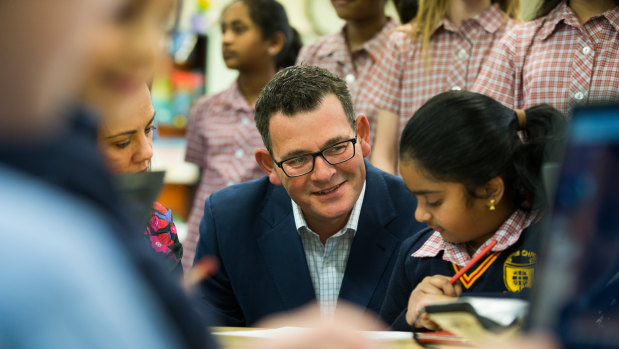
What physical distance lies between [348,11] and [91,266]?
6.78 feet

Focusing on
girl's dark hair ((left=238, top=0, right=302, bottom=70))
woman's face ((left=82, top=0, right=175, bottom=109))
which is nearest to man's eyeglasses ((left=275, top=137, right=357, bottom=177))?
girl's dark hair ((left=238, top=0, right=302, bottom=70))

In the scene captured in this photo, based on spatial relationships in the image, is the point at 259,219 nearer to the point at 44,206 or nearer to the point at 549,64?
the point at 549,64

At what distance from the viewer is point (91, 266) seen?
278mm

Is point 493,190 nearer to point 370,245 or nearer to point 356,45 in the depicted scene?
point 370,245

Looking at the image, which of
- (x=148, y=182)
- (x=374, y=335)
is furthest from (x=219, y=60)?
(x=148, y=182)

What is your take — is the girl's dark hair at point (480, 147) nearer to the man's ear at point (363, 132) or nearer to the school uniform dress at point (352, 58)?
the man's ear at point (363, 132)

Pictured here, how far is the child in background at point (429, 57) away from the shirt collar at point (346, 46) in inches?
3.9

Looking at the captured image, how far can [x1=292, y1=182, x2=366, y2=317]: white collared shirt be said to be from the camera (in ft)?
5.47

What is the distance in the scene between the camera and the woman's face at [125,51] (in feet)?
1.03

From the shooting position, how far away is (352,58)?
2.32 meters

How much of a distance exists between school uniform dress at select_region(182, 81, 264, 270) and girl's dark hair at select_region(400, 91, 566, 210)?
1157mm

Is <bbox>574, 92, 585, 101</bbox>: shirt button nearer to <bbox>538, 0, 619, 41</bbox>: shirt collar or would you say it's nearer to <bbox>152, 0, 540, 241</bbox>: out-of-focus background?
<bbox>538, 0, 619, 41</bbox>: shirt collar

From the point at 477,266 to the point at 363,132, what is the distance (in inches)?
21.7

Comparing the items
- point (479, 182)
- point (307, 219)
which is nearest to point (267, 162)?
point (307, 219)
